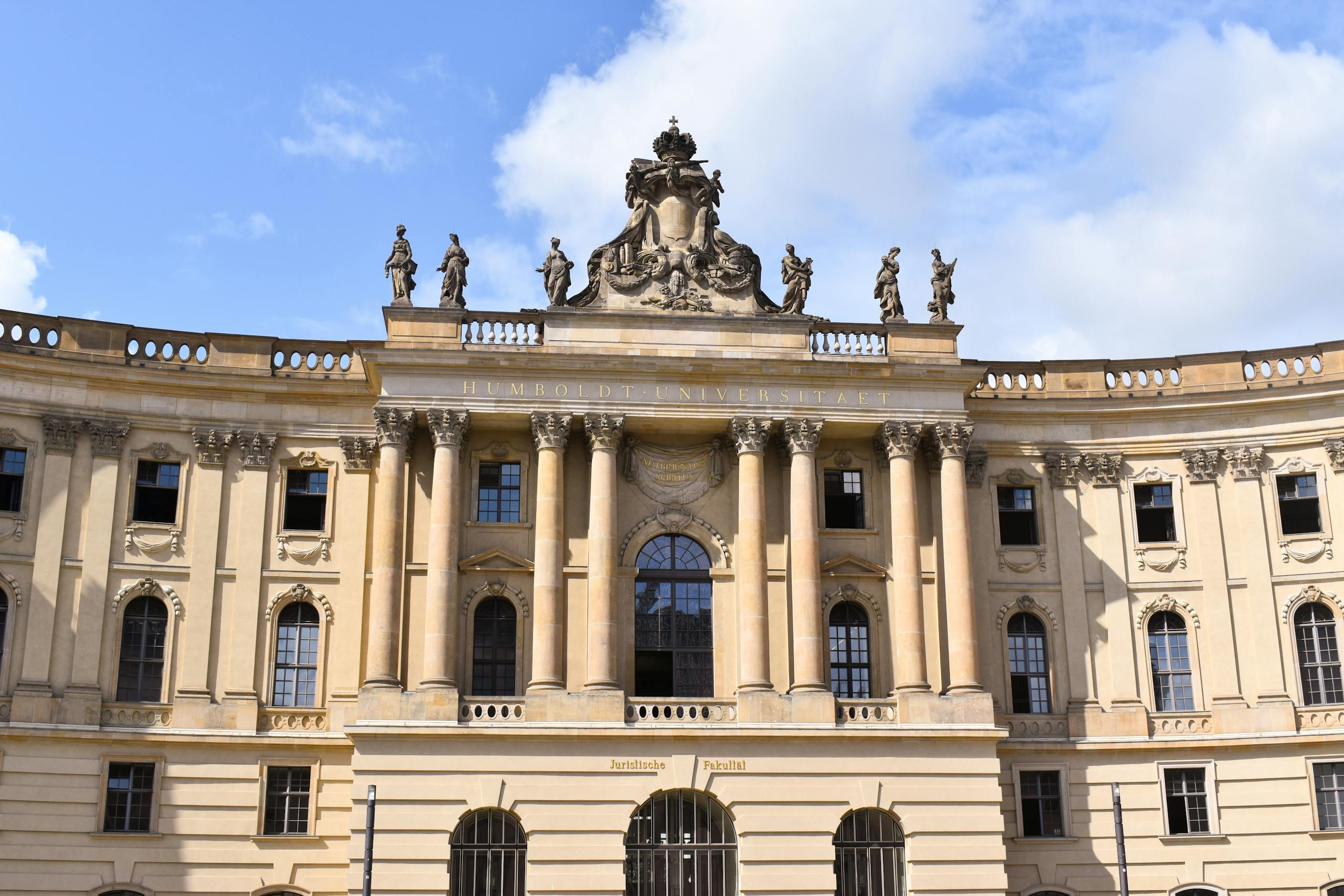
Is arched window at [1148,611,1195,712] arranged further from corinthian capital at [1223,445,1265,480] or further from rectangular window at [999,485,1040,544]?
corinthian capital at [1223,445,1265,480]

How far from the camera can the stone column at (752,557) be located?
39.8m

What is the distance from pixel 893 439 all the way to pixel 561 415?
29.7 ft

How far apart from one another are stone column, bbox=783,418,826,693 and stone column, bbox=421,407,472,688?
877cm

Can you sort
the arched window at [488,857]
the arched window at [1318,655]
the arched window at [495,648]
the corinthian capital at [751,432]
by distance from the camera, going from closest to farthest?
1. the arched window at [488,857]
2. the arched window at [495,648]
3. the corinthian capital at [751,432]
4. the arched window at [1318,655]

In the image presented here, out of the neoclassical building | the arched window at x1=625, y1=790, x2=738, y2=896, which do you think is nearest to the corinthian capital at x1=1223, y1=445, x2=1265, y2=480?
the neoclassical building

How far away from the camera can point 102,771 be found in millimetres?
39375

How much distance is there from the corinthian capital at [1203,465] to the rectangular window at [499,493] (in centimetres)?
1919

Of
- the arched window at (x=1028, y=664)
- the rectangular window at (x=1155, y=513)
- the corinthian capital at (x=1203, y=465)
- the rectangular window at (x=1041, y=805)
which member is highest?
the corinthian capital at (x=1203, y=465)

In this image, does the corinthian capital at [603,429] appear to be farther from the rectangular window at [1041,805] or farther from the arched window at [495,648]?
the rectangular window at [1041,805]

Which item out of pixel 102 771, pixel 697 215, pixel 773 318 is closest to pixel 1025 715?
pixel 773 318

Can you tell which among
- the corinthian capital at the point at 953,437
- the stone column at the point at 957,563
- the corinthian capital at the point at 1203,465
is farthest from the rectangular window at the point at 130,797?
the corinthian capital at the point at 1203,465

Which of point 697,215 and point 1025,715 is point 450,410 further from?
point 1025,715

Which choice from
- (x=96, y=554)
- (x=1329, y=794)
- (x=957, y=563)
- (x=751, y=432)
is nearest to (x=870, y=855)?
(x=957, y=563)

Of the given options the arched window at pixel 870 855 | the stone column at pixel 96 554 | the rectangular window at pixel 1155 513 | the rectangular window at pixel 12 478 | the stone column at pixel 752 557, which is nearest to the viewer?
the arched window at pixel 870 855
